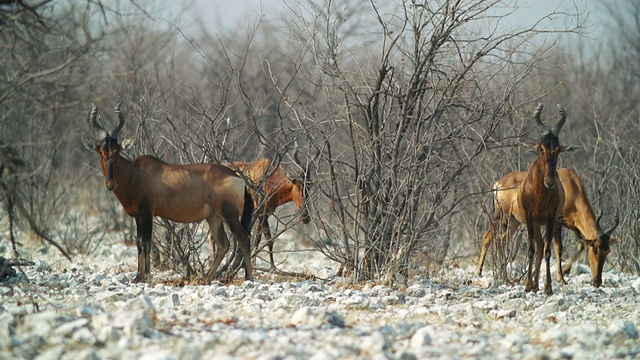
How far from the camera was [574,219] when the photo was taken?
48.2ft

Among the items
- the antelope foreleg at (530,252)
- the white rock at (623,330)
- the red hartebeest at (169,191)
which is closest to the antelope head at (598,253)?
the antelope foreleg at (530,252)

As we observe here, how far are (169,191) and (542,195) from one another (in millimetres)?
4976

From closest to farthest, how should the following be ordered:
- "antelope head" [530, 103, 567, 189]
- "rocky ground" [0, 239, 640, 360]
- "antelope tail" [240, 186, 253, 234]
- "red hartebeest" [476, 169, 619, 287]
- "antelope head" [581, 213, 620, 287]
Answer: "rocky ground" [0, 239, 640, 360] → "antelope tail" [240, 186, 253, 234] → "antelope head" [530, 103, 567, 189] → "antelope head" [581, 213, 620, 287] → "red hartebeest" [476, 169, 619, 287]

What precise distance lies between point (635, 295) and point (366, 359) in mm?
6748

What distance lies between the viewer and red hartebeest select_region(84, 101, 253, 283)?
10586mm

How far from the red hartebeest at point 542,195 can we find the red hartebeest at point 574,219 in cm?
79

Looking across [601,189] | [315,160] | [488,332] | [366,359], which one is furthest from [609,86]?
[366,359]

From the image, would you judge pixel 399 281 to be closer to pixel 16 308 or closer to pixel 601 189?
pixel 16 308

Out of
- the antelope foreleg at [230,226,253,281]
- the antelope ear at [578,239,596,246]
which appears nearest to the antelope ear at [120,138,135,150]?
the antelope foreleg at [230,226,253,281]

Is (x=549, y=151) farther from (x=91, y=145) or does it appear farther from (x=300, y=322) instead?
(x=91, y=145)

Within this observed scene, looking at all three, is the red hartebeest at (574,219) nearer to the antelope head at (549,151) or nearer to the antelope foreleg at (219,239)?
the antelope head at (549,151)

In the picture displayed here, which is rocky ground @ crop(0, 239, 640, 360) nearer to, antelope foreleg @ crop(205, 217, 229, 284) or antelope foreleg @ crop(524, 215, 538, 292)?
antelope foreleg @ crop(524, 215, 538, 292)

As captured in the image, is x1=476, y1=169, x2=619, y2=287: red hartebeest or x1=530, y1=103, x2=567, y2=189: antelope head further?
x1=476, y1=169, x2=619, y2=287: red hartebeest

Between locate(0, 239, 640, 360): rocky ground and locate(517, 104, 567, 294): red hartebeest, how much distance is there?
4.22 ft
